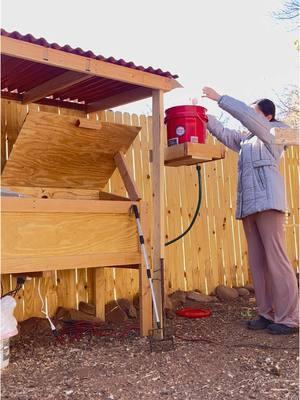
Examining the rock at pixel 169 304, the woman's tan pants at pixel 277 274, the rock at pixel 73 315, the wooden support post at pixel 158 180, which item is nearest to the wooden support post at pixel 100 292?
the rock at pixel 73 315

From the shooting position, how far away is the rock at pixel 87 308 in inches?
187

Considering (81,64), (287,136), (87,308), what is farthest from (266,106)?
(87,308)

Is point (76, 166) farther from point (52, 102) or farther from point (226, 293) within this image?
point (226, 293)

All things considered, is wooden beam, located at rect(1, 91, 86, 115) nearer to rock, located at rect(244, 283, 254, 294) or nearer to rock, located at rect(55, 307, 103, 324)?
rock, located at rect(55, 307, 103, 324)

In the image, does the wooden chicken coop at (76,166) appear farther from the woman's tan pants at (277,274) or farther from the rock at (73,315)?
the woman's tan pants at (277,274)

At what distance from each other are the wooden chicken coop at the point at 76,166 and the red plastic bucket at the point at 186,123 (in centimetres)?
8

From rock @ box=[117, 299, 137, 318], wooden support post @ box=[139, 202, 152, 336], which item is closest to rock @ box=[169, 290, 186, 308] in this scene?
rock @ box=[117, 299, 137, 318]

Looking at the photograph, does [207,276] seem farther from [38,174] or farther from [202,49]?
[202,49]

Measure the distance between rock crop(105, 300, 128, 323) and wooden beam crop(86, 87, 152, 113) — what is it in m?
1.91

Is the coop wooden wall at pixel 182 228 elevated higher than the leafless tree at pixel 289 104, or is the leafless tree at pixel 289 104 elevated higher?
the leafless tree at pixel 289 104

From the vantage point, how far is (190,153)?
13.0 ft

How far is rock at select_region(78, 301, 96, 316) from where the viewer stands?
15.6 feet

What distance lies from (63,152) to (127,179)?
1.90 ft

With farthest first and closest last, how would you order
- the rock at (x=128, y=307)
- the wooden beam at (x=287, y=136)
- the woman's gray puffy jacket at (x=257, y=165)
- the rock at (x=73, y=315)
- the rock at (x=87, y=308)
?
the rock at (x=128, y=307), the rock at (x=87, y=308), the rock at (x=73, y=315), the woman's gray puffy jacket at (x=257, y=165), the wooden beam at (x=287, y=136)
